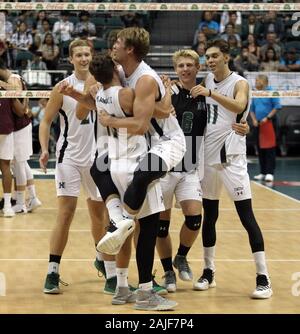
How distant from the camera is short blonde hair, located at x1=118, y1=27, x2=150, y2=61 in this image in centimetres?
661

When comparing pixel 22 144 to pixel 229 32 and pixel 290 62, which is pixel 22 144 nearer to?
pixel 290 62

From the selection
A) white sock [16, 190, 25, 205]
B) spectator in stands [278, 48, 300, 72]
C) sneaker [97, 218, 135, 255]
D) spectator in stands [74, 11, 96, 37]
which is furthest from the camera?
spectator in stands [74, 11, 96, 37]

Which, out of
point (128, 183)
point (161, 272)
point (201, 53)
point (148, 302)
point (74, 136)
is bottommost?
point (161, 272)

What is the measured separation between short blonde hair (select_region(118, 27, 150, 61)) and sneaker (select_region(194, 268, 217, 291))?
2.09 metres

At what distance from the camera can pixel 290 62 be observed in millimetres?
15430

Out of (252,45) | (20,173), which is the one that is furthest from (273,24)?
(20,173)

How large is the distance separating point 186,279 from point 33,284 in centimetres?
129

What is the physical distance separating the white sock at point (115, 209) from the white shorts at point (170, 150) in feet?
1.46

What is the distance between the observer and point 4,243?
988 cm

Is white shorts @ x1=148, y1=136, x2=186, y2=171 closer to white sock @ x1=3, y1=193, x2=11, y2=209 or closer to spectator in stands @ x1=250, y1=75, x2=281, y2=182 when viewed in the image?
white sock @ x1=3, y1=193, x2=11, y2=209

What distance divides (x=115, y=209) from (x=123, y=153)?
418mm

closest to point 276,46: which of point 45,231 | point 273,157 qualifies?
point 273,157

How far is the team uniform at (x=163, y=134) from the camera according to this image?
6.72 metres

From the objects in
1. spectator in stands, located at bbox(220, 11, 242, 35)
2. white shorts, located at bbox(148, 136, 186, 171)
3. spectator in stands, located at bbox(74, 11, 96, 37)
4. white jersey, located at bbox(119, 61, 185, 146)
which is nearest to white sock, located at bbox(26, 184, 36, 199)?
spectator in stands, located at bbox(74, 11, 96, 37)
